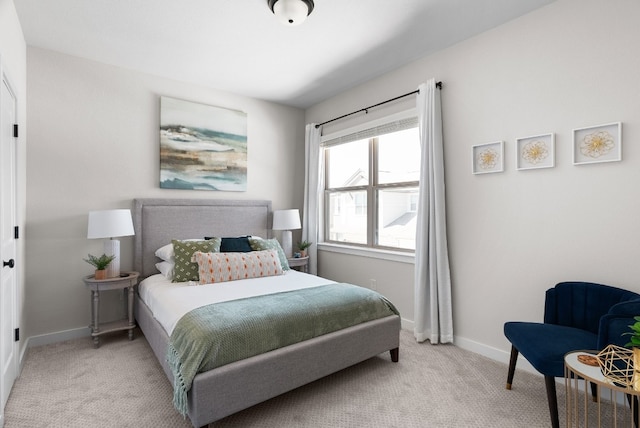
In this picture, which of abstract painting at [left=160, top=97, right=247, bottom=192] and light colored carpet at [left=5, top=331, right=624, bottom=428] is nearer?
light colored carpet at [left=5, top=331, right=624, bottom=428]

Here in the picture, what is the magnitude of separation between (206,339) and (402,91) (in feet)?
9.75

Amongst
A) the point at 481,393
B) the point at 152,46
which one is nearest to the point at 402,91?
the point at 152,46

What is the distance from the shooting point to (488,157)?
2754 millimetres

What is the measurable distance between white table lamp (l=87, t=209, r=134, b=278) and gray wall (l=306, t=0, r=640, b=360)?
287cm

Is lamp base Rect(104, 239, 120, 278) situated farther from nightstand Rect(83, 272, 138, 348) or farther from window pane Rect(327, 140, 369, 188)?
window pane Rect(327, 140, 369, 188)

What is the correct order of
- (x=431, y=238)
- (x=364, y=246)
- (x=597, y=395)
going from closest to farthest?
(x=597, y=395) → (x=431, y=238) → (x=364, y=246)

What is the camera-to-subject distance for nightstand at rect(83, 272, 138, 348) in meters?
2.89

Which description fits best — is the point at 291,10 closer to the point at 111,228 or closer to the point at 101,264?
the point at 111,228

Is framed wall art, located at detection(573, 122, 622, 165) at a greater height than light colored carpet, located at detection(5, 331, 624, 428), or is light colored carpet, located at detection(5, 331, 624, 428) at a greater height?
framed wall art, located at detection(573, 122, 622, 165)

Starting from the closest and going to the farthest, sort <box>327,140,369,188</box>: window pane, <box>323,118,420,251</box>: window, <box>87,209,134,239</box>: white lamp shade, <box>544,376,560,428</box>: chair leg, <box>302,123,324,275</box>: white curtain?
<box>544,376,560,428</box>: chair leg < <box>87,209,134,239</box>: white lamp shade < <box>323,118,420,251</box>: window < <box>327,140,369,188</box>: window pane < <box>302,123,324,275</box>: white curtain

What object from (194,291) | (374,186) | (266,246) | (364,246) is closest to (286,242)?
(266,246)

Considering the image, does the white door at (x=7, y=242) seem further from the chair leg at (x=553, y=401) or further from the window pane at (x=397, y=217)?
the window pane at (x=397, y=217)

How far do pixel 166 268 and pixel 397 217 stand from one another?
98.6 inches

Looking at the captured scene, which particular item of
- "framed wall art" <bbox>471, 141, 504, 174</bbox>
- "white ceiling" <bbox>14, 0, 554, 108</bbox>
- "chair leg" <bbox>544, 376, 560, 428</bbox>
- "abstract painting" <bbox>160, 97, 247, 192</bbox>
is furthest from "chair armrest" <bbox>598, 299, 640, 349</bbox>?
"abstract painting" <bbox>160, 97, 247, 192</bbox>
